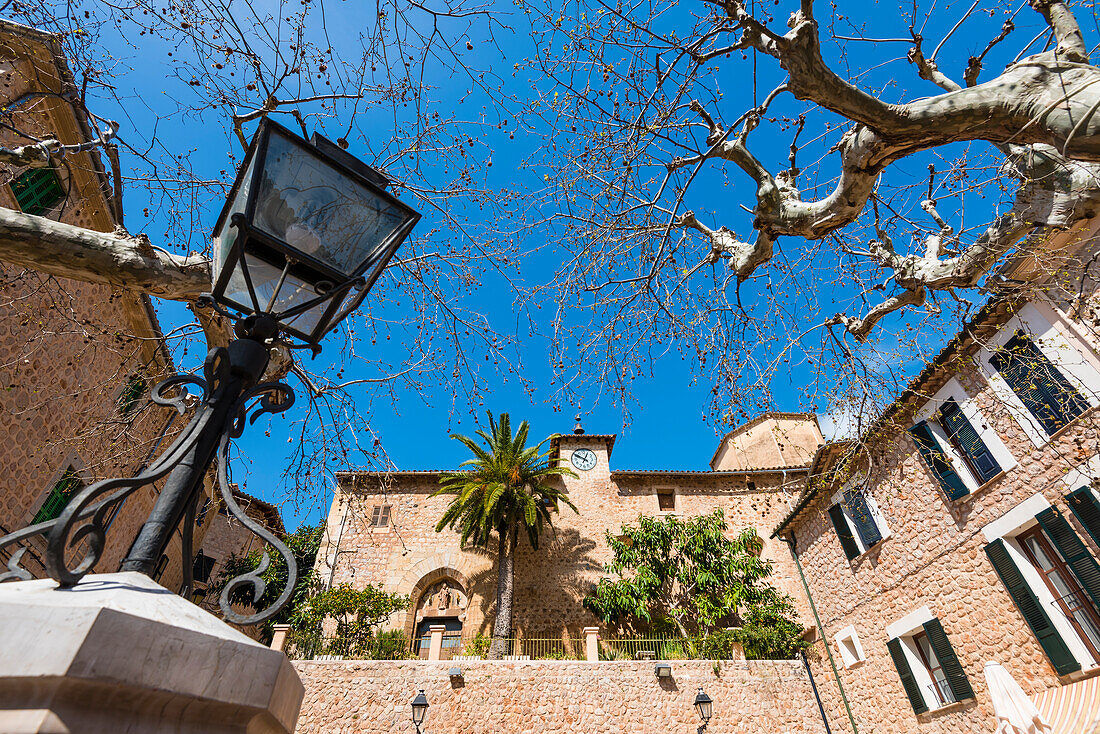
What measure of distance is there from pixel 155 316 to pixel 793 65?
11.1m

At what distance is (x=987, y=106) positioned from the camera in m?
4.02

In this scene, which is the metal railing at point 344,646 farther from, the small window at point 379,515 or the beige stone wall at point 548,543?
the small window at point 379,515

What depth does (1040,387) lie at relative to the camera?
877 centimetres

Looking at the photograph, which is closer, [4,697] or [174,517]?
[4,697]

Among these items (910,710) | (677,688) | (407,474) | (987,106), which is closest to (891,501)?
(910,710)

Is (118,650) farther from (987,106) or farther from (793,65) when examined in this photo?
(987,106)

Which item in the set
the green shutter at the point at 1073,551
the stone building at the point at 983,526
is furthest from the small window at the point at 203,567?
the green shutter at the point at 1073,551

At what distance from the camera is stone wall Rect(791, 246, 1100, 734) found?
837 cm

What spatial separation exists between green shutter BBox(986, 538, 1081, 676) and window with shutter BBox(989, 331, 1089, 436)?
7.46ft

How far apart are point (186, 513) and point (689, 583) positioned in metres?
19.5

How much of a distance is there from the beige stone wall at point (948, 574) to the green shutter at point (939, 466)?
206 millimetres

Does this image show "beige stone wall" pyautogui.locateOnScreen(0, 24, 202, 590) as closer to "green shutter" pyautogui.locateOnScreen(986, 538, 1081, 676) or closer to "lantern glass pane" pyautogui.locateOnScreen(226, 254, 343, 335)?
"lantern glass pane" pyautogui.locateOnScreen(226, 254, 343, 335)

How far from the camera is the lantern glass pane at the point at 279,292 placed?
1873mm

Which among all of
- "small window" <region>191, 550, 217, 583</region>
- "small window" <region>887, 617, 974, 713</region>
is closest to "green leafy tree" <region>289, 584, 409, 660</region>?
"small window" <region>191, 550, 217, 583</region>
